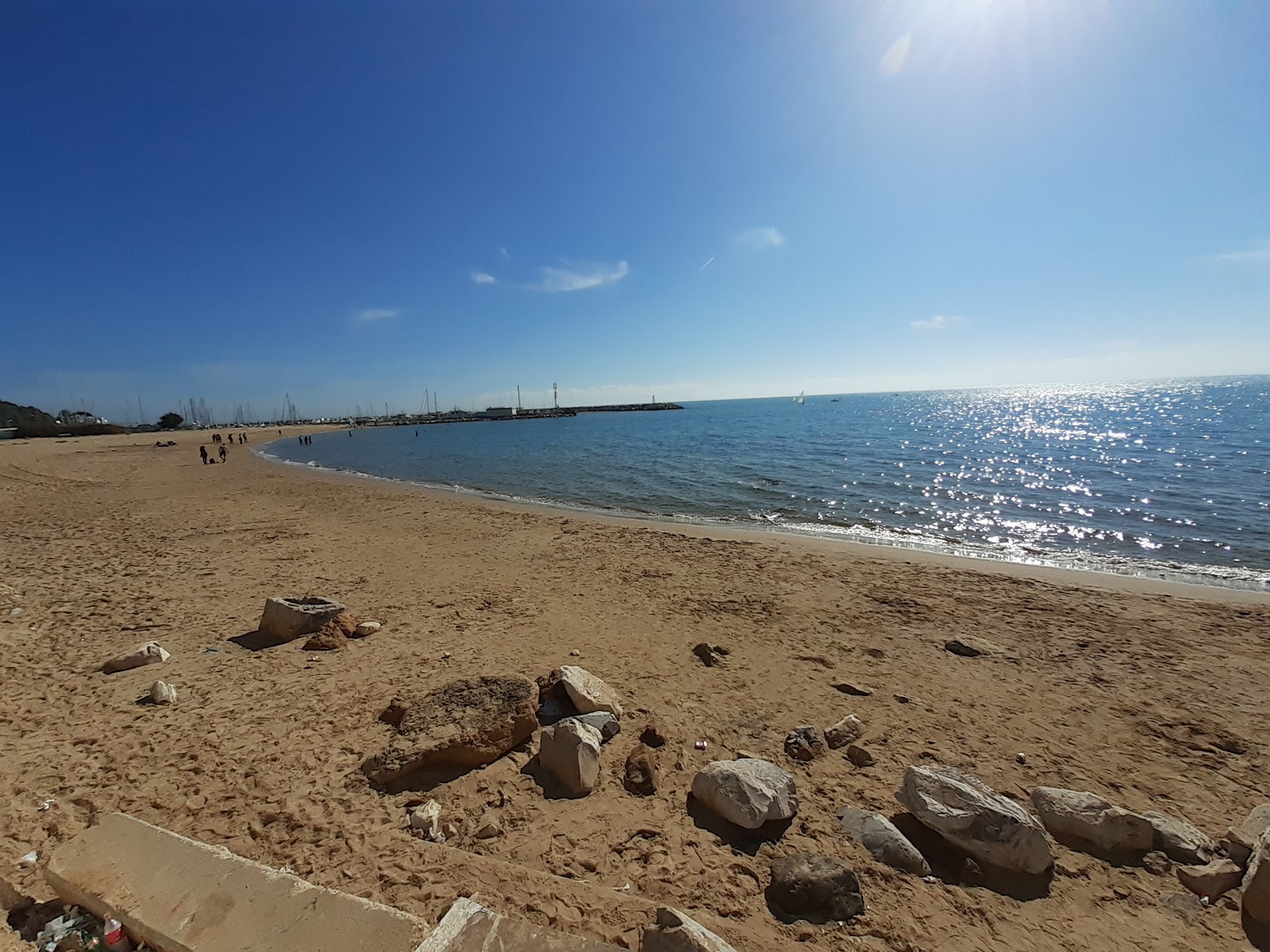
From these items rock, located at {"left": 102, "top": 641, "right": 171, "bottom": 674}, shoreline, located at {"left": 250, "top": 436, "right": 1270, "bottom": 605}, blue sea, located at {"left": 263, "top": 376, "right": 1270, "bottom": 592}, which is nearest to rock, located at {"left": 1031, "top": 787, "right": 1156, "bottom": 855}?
shoreline, located at {"left": 250, "top": 436, "right": 1270, "bottom": 605}

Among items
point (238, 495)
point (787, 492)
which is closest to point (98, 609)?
point (238, 495)

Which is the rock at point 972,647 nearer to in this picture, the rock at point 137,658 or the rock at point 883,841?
the rock at point 883,841

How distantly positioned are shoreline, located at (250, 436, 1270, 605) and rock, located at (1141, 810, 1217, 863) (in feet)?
25.5

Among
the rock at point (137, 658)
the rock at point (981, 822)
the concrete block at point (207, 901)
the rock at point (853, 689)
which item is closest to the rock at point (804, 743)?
the rock at point (981, 822)

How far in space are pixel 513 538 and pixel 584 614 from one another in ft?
18.9

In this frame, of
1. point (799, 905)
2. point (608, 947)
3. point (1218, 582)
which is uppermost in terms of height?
point (608, 947)

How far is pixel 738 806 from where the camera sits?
12.2ft

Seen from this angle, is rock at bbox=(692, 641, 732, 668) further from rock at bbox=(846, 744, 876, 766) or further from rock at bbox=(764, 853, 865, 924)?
rock at bbox=(764, 853, 865, 924)

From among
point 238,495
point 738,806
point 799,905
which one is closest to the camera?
point 799,905

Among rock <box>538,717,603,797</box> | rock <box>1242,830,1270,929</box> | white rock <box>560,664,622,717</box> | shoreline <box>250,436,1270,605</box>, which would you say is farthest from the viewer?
shoreline <box>250,436,1270,605</box>

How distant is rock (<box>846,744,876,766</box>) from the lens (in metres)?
4.52

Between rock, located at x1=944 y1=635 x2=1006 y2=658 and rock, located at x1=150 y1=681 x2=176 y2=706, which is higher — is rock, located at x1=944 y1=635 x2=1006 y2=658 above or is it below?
below

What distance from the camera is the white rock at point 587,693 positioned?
16.5 feet

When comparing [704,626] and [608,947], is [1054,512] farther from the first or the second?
[608,947]
